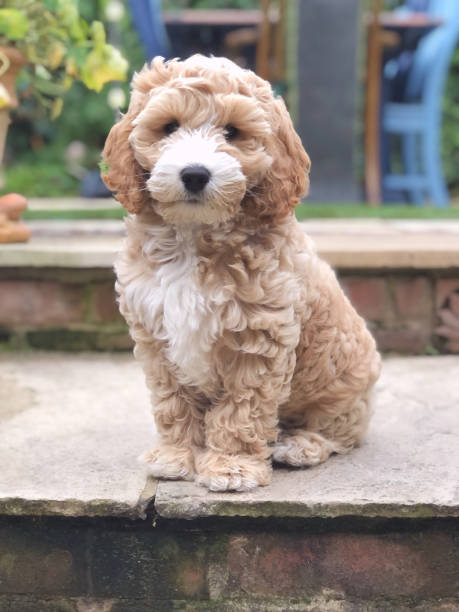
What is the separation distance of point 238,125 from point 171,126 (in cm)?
18

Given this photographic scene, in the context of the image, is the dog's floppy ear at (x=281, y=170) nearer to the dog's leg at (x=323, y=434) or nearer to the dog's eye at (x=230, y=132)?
the dog's eye at (x=230, y=132)

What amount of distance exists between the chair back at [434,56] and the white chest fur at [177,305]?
550 cm

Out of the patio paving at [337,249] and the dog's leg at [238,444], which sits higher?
the patio paving at [337,249]

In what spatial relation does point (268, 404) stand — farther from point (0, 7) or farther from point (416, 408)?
point (0, 7)

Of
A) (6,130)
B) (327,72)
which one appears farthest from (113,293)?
(327,72)

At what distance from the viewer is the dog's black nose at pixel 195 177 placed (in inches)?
77.2

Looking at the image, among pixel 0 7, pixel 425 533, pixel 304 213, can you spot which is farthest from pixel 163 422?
pixel 304 213

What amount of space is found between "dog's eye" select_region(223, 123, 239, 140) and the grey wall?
426cm

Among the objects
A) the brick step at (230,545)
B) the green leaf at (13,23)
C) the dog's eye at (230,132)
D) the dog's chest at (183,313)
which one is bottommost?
the brick step at (230,545)

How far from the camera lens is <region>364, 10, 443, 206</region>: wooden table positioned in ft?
21.0

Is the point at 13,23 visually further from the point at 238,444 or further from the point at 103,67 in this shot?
the point at 238,444

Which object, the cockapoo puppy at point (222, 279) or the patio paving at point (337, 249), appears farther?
the patio paving at point (337, 249)

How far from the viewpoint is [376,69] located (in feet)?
21.2

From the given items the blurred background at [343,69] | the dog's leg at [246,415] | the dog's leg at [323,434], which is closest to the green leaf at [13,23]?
the blurred background at [343,69]
